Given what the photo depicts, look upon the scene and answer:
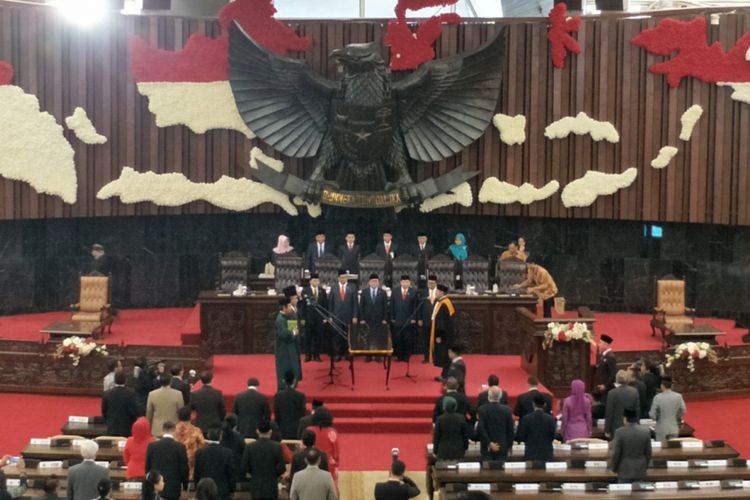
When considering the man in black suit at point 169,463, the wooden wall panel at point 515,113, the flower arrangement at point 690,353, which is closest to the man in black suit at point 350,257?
the wooden wall panel at point 515,113

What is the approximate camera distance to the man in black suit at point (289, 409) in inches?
467

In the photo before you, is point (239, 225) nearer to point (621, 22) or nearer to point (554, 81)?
point (554, 81)

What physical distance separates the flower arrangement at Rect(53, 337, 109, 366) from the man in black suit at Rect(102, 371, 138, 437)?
154 inches

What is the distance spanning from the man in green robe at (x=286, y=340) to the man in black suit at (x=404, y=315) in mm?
2253

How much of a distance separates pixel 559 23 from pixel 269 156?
4989mm

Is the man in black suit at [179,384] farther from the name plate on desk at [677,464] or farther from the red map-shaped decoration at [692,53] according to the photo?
the red map-shaped decoration at [692,53]

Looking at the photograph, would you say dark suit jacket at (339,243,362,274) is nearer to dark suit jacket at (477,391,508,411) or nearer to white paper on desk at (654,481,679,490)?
dark suit jacket at (477,391,508,411)

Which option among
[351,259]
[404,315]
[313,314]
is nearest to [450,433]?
[404,315]

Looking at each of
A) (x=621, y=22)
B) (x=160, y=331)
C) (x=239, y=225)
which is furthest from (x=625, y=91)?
(x=160, y=331)

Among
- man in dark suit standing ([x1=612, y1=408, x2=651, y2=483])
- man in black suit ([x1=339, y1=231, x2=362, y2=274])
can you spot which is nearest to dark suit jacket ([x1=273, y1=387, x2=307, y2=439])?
man in dark suit standing ([x1=612, y1=408, x2=651, y2=483])

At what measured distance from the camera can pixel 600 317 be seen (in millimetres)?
19672

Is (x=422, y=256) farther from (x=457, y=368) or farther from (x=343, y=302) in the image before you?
(x=457, y=368)

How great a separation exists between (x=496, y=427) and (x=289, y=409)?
2133 mm

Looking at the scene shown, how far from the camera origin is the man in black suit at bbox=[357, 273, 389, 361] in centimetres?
1584
